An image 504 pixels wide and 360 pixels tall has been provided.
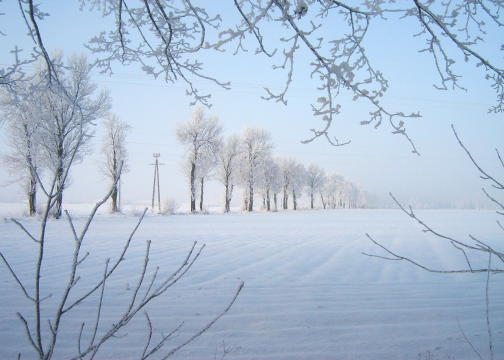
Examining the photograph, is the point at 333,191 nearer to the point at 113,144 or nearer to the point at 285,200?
the point at 285,200

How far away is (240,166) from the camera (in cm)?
3478

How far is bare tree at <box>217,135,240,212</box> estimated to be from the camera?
3312 centimetres

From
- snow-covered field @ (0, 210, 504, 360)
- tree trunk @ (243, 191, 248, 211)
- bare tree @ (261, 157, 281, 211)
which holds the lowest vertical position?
snow-covered field @ (0, 210, 504, 360)

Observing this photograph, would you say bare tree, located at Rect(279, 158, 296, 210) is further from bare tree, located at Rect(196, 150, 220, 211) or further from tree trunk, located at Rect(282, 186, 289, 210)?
bare tree, located at Rect(196, 150, 220, 211)

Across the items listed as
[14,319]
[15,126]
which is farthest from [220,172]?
[14,319]

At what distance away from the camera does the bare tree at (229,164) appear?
33.1 meters

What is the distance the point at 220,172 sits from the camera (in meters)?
33.4

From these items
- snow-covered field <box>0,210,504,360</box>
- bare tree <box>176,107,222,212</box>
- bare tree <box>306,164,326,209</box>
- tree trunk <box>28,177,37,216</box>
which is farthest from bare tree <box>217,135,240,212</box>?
snow-covered field <box>0,210,504,360</box>

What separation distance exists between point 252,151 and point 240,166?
2193 millimetres

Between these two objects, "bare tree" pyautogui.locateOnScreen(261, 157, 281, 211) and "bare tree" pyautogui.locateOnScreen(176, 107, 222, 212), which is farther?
"bare tree" pyautogui.locateOnScreen(261, 157, 281, 211)

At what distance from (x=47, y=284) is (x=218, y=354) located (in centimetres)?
270

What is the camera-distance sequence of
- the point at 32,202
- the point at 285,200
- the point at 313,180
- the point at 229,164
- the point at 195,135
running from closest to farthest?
the point at 32,202, the point at 195,135, the point at 229,164, the point at 285,200, the point at 313,180

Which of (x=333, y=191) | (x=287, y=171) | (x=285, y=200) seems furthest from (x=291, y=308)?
(x=333, y=191)

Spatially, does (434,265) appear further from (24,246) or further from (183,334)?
(24,246)
